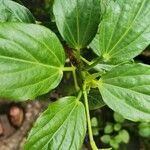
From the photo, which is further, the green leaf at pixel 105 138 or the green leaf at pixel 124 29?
the green leaf at pixel 105 138

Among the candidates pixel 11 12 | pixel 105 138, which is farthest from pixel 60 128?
pixel 105 138

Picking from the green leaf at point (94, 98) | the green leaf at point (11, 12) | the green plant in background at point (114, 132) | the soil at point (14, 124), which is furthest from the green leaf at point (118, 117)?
the green leaf at point (11, 12)

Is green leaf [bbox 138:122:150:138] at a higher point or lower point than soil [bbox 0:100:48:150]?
lower

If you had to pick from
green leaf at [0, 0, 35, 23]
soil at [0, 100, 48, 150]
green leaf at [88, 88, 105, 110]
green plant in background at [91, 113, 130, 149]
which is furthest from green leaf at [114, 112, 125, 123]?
green leaf at [0, 0, 35, 23]

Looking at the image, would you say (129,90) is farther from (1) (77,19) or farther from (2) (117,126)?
(2) (117,126)

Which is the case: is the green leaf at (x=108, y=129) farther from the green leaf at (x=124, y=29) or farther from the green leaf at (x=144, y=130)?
the green leaf at (x=124, y=29)

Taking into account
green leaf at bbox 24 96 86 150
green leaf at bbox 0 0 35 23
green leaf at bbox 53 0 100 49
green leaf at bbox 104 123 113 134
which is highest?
green leaf at bbox 0 0 35 23

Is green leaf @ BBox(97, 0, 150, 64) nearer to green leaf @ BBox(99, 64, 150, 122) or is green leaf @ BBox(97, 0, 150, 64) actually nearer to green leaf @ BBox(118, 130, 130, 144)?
green leaf @ BBox(99, 64, 150, 122)
